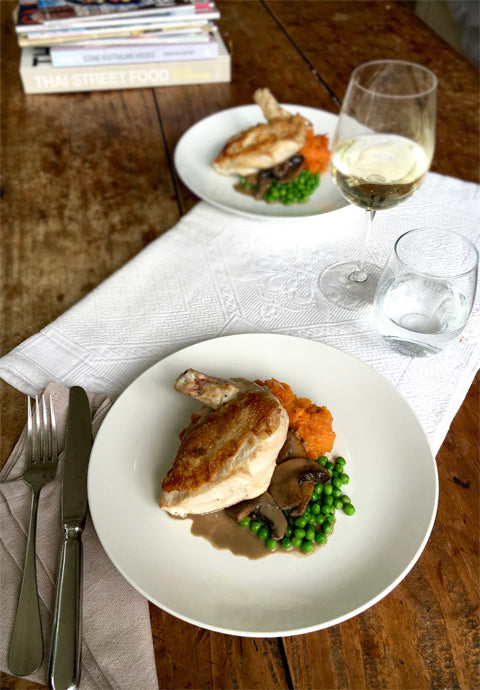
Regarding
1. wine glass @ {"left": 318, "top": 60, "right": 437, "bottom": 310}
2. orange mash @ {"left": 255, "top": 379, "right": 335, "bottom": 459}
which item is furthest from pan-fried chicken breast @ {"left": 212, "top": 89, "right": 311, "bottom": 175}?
orange mash @ {"left": 255, "top": 379, "right": 335, "bottom": 459}

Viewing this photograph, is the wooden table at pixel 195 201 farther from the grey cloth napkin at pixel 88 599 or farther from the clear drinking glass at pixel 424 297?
the clear drinking glass at pixel 424 297

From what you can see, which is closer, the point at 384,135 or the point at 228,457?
the point at 228,457

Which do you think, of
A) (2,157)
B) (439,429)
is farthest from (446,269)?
(2,157)

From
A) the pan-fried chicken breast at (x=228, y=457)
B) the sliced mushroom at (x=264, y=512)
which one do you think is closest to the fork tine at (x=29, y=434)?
the pan-fried chicken breast at (x=228, y=457)

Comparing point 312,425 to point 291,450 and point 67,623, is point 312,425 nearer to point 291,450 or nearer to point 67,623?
point 291,450

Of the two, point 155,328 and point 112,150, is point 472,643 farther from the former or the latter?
point 112,150

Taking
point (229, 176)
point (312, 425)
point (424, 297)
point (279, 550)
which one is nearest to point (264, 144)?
point (229, 176)
